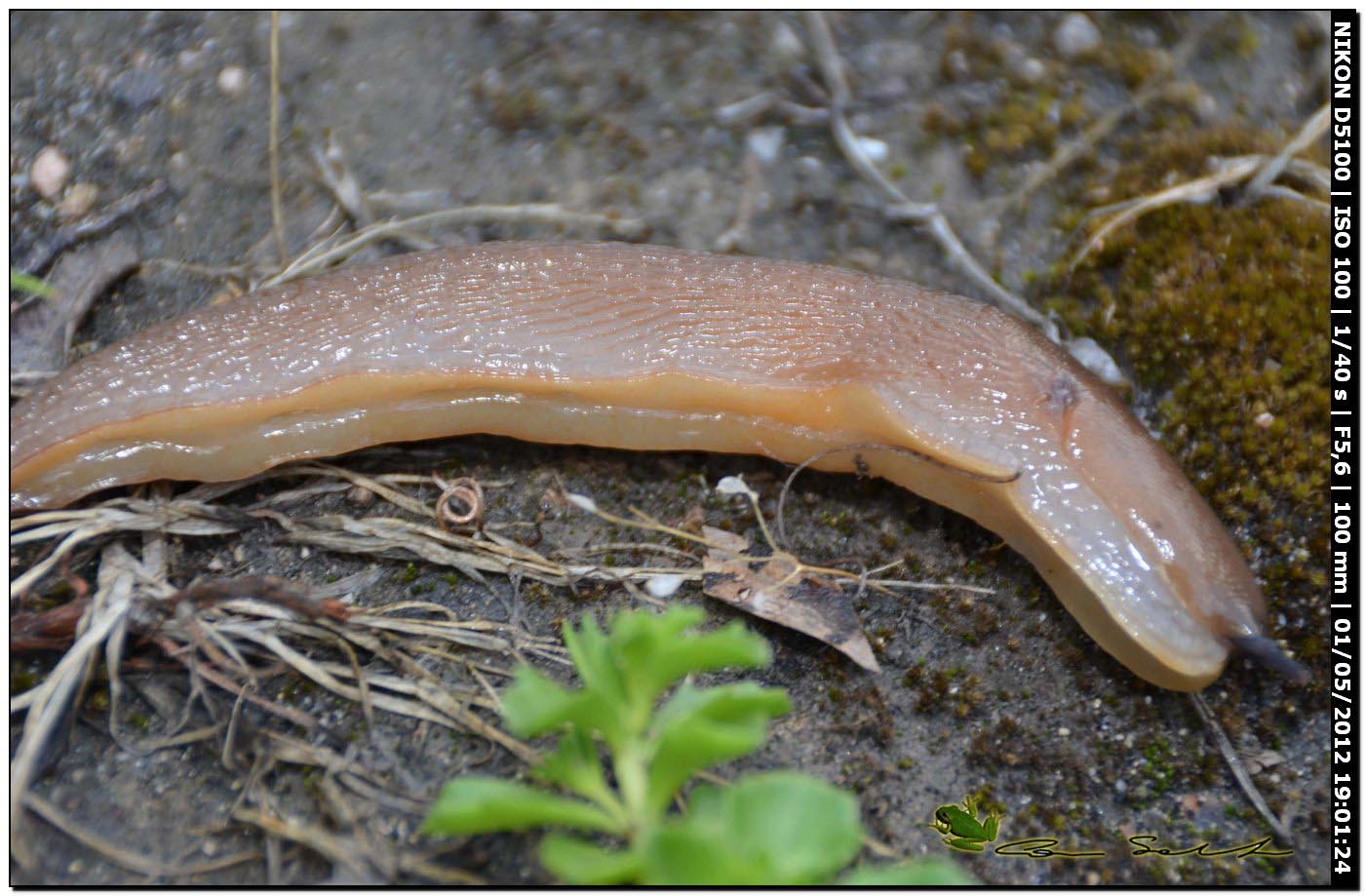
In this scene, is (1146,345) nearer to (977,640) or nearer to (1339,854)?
(977,640)

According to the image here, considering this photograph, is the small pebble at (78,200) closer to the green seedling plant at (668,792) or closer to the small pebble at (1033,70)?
the green seedling plant at (668,792)

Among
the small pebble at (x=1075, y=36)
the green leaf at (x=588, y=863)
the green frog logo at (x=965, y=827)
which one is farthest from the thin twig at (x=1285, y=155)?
the green leaf at (x=588, y=863)

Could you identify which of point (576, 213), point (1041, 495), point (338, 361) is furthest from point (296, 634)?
point (1041, 495)

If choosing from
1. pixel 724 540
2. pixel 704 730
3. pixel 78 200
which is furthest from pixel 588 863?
pixel 78 200

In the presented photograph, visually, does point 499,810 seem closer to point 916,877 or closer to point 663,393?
point 916,877

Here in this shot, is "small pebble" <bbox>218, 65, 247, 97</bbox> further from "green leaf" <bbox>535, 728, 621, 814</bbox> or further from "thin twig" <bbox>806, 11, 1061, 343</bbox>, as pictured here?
"green leaf" <bbox>535, 728, 621, 814</bbox>

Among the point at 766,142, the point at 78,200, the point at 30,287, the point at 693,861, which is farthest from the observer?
the point at 766,142
